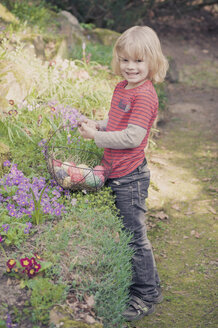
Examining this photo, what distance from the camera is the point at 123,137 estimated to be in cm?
260

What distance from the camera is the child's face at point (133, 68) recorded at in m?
2.64

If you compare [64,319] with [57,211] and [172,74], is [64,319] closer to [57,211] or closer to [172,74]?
[57,211]

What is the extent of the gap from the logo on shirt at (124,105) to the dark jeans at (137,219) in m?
0.46

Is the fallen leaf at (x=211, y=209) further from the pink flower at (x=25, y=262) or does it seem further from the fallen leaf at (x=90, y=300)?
the pink flower at (x=25, y=262)

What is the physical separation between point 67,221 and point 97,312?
0.74 metres

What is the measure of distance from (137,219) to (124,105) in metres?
0.89

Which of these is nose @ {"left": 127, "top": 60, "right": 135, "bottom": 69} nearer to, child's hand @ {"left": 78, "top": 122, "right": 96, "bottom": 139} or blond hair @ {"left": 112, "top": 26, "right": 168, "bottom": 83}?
blond hair @ {"left": 112, "top": 26, "right": 168, "bottom": 83}

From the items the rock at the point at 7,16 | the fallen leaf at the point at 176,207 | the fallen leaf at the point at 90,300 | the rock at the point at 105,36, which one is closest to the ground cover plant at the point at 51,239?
the fallen leaf at the point at 90,300

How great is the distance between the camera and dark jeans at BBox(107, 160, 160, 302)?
2.85m

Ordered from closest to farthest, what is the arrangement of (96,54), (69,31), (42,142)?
(42,142) < (96,54) < (69,31)

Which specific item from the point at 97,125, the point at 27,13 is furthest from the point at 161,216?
the point at 27,13

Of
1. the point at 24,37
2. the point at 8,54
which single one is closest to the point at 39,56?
the point at 24,37

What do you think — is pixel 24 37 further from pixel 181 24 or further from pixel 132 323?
pixel 181 24

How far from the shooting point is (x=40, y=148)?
351 cm
